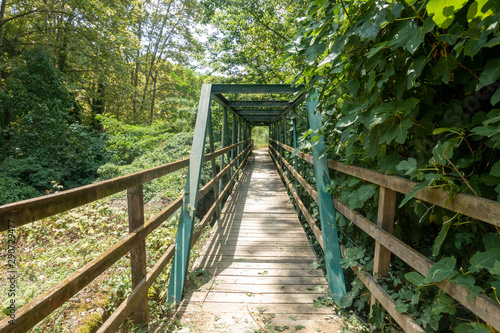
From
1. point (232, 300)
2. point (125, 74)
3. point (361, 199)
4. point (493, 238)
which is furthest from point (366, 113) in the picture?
point (125, 74)

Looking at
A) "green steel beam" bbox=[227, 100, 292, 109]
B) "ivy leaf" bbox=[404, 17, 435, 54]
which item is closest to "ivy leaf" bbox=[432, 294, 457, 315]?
"ivy leaf" bbox=[404, 17, 435, 54]

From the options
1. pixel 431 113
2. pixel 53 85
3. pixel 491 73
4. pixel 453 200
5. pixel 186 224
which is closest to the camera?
pixel 491 73

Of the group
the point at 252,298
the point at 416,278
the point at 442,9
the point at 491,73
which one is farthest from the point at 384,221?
the point at 252,298

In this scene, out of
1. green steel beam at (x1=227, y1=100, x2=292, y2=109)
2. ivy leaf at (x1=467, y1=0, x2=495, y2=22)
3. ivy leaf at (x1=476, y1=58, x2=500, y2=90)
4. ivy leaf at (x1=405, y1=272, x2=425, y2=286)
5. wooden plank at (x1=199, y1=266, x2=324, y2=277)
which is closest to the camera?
ivy leaf at (x1=467, y1=0, x2=495, y2=22)

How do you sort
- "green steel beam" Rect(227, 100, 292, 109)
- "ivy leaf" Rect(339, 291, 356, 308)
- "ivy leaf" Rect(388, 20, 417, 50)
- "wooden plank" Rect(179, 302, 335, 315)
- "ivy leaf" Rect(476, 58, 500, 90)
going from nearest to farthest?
"ivy leaf" Rect(476, 58, 500, 90), "ivy leaf" Rect(388, 20, 417, 50), "ivy leaf" Rect(339, 291, 356, 308), "wooden plank" Rect(179, 302, 335, 315), "green steel beam" Rect(227, 100, 292, 109)

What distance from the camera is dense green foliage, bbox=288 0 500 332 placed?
3.07ft

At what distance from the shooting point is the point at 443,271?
1030mm

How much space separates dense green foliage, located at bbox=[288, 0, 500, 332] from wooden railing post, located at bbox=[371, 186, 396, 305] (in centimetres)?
8

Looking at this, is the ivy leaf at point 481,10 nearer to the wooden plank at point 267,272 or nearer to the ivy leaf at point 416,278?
the ivy leaf at point 416,278

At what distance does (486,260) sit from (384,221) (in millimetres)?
665

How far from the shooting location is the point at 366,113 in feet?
4.81

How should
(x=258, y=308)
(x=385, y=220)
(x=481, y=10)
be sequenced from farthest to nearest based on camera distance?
(x=258, y=308)
(x=385, y=220)
(x=481, y=10)

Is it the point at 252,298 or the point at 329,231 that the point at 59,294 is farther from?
the point at 329,231

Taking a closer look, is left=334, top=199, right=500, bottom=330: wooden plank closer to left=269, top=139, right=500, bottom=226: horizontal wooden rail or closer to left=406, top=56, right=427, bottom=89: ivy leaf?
left=269, top=139, right=500, bottom=226: horizontal wooden rail
